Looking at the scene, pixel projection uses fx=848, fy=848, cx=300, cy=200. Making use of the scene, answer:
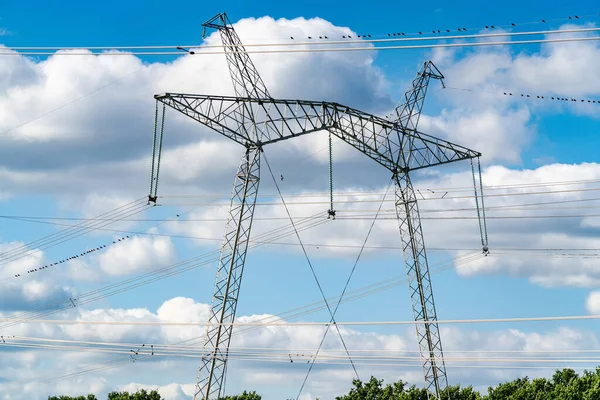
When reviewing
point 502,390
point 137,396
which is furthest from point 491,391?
point 137,396

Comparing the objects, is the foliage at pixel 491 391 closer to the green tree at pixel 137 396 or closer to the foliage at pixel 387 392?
the foliage at pixel 387 392

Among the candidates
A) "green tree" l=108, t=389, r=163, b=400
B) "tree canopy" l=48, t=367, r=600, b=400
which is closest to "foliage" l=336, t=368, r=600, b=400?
"tree canopy" l=48, t=367, r=600, b=400

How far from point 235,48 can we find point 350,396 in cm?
4675

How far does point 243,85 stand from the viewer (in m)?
48.0

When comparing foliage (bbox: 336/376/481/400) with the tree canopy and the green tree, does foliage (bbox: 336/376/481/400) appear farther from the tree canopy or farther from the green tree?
the green tree

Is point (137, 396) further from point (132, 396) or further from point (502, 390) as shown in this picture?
point (502, 390)

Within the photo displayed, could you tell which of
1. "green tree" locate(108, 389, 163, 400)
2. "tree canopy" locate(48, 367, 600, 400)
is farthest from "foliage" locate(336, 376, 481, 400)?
"green tree" locate(108, 389, 163, 400)

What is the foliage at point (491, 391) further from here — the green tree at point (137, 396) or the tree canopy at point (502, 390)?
the green tree at point (137, 396)

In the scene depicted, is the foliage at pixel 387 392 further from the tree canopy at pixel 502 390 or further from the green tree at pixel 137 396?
the green tree at pixel 137 396

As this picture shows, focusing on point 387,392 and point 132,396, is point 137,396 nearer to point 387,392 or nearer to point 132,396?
point 132,396

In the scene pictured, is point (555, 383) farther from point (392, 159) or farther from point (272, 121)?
point (272, 121)

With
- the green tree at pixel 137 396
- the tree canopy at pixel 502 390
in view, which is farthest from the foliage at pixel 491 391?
the green tree at pixel 137 396

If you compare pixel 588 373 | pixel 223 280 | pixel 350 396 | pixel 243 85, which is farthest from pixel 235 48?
pixel 588 373

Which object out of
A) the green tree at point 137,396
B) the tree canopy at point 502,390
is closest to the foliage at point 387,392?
the tree canopy at point 502,390
